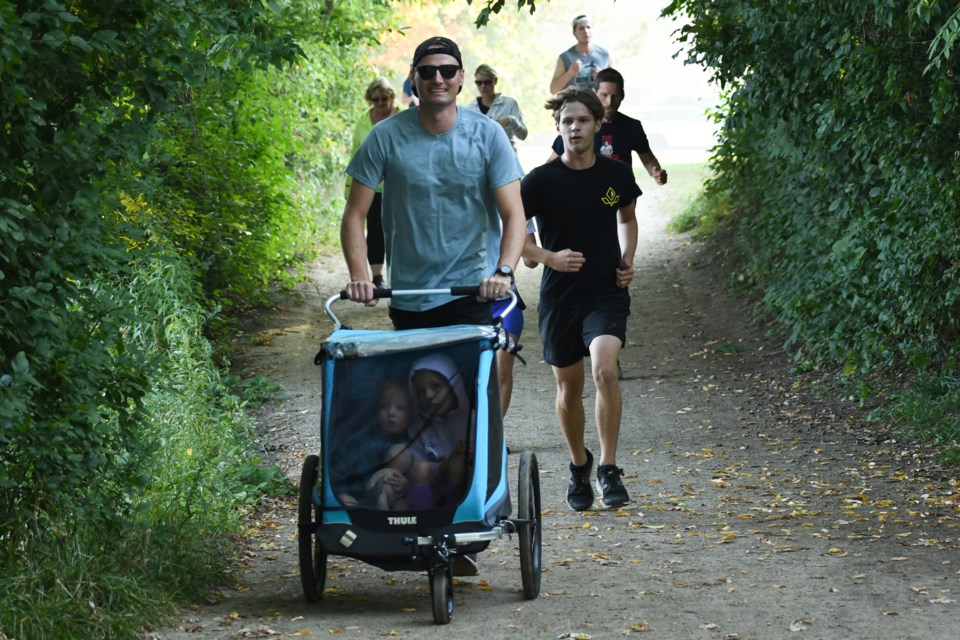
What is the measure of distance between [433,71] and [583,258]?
1.95 m

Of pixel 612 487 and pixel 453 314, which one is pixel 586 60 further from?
pixel 453 314

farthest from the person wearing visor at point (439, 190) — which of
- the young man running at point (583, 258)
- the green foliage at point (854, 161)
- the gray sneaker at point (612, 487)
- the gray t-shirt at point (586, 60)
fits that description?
the gray t-shirt at point (586, 60)

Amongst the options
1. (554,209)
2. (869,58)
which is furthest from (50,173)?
(869,58)

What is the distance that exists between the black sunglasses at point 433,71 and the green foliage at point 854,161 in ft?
8.67

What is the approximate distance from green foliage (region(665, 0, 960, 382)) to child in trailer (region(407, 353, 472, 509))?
335 cm

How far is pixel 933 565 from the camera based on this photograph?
20.4 feet

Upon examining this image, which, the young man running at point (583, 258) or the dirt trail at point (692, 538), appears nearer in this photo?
the dirt trail at point (692, 538)

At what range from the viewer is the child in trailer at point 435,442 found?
536 cm

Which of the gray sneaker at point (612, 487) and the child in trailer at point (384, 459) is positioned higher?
the child in trailer at point (384, 459)

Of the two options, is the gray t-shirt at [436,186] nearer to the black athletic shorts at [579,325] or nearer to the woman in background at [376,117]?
the black athletic shorts at [579,325]

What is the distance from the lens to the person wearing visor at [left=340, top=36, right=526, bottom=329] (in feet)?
19.5

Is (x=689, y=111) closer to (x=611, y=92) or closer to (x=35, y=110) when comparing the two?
(x=611, y=92)

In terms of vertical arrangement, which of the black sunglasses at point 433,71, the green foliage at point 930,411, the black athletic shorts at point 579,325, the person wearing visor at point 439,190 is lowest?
the green foliage at point 930,411

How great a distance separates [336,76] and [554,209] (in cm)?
1225
